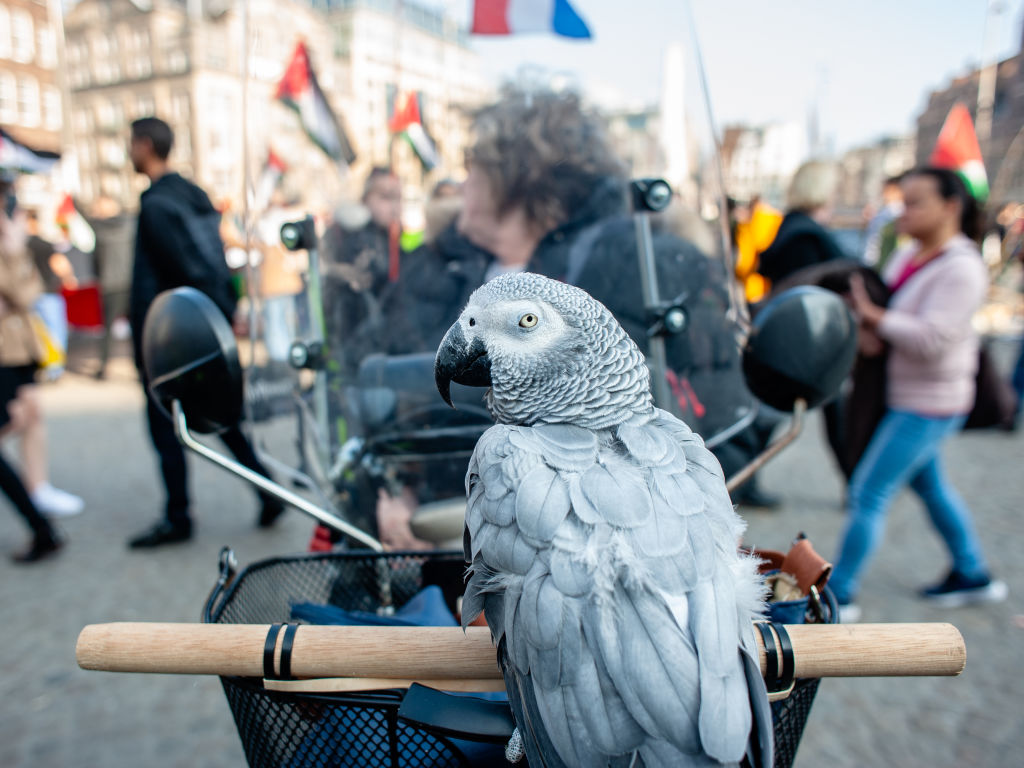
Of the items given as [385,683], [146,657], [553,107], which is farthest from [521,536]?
[553,107]

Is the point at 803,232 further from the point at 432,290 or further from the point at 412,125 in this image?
the point at 432,290

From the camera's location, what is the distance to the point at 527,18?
1.54 m

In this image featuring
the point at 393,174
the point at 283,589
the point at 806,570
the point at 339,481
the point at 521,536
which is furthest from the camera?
the point at 393,174

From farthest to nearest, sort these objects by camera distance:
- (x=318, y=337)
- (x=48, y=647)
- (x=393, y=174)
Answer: (x=48, y=647), (x=393, y=174), (x=318, y=337)

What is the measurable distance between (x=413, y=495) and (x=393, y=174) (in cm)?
121

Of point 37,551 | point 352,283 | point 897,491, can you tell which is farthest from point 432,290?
point 37,551

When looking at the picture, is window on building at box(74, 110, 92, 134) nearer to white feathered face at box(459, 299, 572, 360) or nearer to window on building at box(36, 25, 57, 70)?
window on building at box(36, 25, 57, 70)

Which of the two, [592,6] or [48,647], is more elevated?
[592,6]

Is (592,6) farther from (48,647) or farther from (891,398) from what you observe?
(48,647)

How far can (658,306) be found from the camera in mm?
1350

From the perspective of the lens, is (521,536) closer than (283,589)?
Yes

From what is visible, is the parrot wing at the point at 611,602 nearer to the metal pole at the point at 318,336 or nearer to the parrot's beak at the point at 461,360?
the parrot's beak at the point at 461,360

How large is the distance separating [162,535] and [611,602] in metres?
3.40

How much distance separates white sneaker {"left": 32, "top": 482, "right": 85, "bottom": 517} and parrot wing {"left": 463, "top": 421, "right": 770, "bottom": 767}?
3903mm
